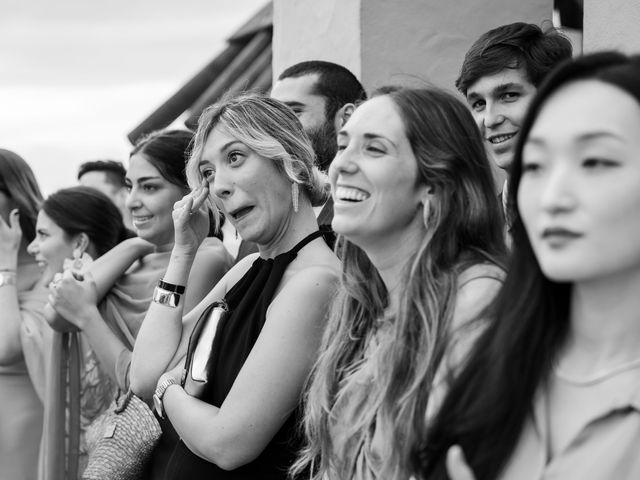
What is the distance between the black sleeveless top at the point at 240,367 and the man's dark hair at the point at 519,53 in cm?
75

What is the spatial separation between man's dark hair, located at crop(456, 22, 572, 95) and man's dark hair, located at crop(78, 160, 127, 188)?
10.4ft

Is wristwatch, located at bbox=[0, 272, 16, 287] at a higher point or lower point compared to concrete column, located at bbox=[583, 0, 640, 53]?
lower

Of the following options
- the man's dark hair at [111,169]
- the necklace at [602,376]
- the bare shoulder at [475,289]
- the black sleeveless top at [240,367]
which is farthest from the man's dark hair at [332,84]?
the necklace at [602,376]

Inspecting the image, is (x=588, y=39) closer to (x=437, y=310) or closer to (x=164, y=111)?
(x=437, y=310)

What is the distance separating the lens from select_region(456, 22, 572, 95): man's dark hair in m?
3.32

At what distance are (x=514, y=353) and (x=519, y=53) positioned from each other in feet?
5.61

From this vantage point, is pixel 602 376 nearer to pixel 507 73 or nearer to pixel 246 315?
pixel 246 315

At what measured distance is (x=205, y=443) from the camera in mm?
2781

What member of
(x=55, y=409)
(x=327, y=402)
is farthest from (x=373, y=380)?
(x=55, y=409)

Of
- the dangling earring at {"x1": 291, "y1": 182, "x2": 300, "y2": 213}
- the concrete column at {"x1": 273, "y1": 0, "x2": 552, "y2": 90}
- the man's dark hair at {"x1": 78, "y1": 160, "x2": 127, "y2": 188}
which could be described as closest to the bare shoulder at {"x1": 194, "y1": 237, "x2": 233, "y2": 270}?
the dangling earring at {"x1": 291, "y1": 182, "x2": 300, "y2": 213}

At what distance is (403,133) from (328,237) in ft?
2.88

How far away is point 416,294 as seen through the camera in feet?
7.68

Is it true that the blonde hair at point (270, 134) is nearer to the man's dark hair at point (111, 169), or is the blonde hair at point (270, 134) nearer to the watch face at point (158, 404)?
the watch face at point (158, 404)

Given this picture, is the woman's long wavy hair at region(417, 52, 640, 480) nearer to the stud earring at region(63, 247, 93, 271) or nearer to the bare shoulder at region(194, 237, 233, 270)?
the bare shoulder at region(194, 237, 233, 270)
